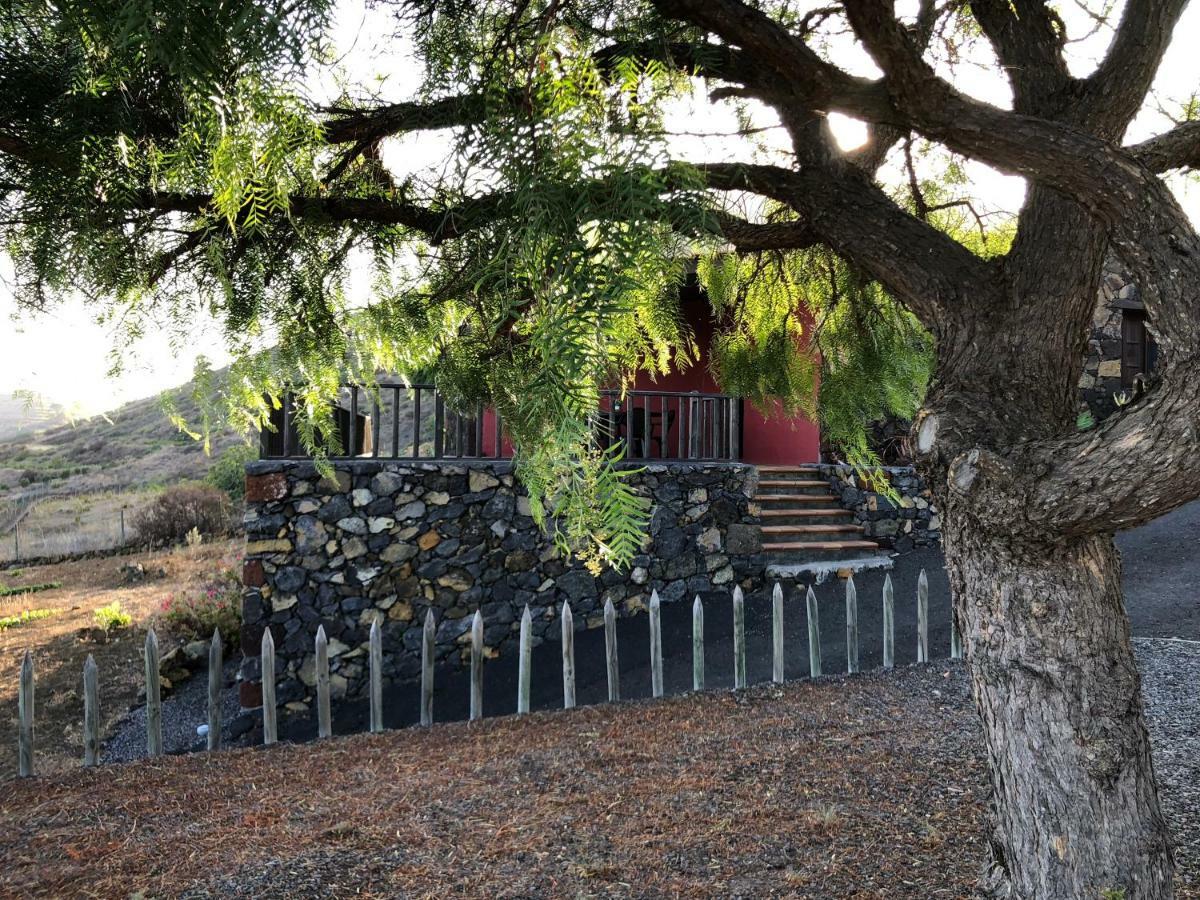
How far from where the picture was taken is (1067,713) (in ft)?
6.65

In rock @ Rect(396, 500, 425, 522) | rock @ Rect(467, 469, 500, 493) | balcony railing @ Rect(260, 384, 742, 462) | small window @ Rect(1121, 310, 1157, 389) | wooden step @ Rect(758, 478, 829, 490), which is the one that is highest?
small window @ Rect(1121, 310, 1157, 389)

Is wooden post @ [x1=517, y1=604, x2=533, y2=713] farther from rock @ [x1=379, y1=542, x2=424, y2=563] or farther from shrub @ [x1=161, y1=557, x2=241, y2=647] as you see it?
shrub @ [x1=161, y1=557, x2=241, y2=647]

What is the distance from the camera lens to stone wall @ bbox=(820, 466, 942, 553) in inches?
376

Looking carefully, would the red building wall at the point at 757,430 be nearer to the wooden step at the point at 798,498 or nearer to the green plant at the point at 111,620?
the wooden step at the point at 798,498

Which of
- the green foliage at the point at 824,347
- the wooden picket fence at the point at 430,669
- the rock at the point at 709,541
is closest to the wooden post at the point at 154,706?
the wooden picket fence at the point at 430,669

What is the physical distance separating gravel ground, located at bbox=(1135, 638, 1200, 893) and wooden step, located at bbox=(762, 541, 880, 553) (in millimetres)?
3196

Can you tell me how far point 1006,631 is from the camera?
205 cm

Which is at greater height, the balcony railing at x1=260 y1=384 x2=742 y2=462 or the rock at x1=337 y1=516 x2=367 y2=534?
the balcony railing at x1=260 y1=384 x2=742 y2=462

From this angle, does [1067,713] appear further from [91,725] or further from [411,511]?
[411,511]

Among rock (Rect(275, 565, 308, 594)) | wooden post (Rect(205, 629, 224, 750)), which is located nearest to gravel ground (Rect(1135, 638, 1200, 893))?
wooden post (Rect(205, 629, 224, 750))

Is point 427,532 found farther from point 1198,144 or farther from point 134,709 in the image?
point 1198,144

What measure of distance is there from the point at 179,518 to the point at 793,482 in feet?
38.8

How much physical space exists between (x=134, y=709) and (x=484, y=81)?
8.29 m

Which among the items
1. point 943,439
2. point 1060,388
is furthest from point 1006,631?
point 1060,388
